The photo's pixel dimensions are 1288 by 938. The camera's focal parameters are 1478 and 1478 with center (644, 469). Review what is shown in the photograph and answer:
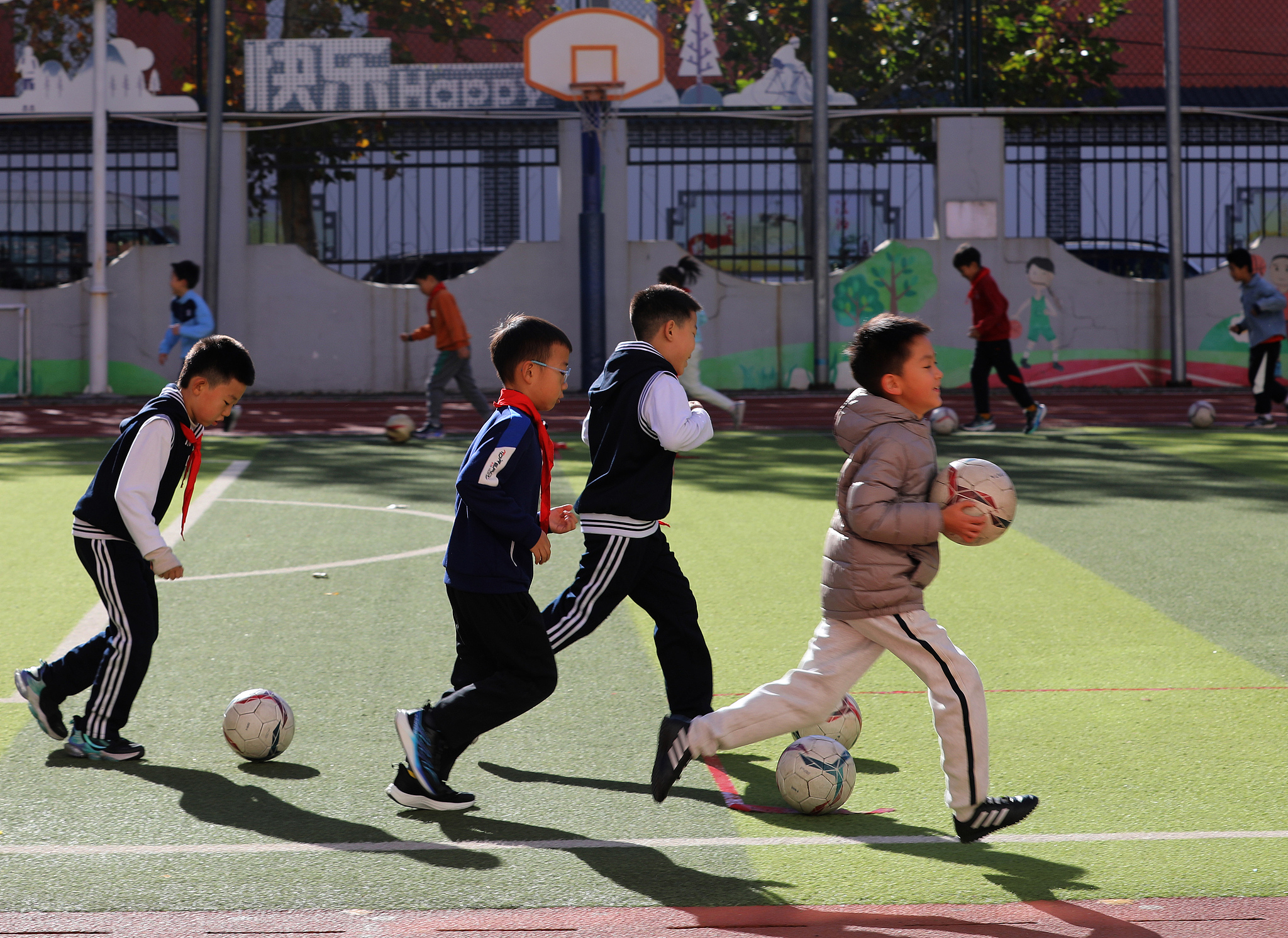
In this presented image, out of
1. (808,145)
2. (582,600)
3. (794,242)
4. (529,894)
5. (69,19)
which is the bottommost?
(529,894)

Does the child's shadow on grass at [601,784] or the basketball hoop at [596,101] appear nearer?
the child's shadow on grass at [601,784]

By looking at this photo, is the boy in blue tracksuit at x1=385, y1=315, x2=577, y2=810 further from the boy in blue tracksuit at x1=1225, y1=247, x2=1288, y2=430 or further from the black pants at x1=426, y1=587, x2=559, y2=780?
the boy in blue tracksuit at x1=1225, y1=247, x2=1288, y2=430

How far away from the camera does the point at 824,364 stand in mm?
21875

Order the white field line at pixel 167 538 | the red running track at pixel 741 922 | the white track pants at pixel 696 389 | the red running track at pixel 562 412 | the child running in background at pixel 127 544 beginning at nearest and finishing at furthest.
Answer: the red running track at pixel 741 922
the child running in background at pixel 127 544
the white field line at pixel 167 538
the white track pants at pixel 696 389
the red running track at pixel 562 412

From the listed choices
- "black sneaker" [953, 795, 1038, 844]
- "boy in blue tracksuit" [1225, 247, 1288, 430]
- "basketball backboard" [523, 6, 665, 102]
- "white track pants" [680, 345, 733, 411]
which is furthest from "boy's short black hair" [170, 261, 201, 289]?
"black sneaker" [953, 795, 1038, 844]

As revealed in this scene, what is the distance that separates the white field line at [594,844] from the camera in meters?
4.09

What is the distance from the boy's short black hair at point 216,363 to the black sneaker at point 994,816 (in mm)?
2636

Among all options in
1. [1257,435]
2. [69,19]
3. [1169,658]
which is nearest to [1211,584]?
[1169,658]

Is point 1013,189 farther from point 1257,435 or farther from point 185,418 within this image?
point 185,418

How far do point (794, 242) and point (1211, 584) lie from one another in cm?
1533

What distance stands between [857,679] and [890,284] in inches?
730

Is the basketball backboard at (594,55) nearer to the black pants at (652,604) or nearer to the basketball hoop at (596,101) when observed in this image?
the basketball hoop at (596,101)

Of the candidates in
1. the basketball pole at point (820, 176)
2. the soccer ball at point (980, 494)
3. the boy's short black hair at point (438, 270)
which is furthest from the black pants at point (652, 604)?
the boy's short black hair at point (438, 270)

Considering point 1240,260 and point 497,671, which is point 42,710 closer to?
point 497,671
